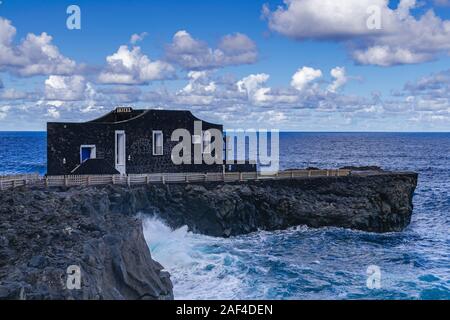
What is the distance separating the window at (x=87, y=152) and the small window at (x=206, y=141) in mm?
9211

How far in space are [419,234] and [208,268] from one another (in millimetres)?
22471

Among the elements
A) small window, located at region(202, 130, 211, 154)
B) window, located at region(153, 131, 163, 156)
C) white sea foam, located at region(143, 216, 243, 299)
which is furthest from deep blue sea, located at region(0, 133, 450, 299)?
small window, located at region(202, 130, 211, 154)

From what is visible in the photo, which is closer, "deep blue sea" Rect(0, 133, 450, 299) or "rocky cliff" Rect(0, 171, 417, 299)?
"rocky cliff" Rect(0, 171, 417, 299)

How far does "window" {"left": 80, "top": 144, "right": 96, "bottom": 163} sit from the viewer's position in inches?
1601

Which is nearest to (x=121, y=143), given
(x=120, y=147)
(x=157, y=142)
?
(x=120, y=147)

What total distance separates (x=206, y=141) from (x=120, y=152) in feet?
24.5

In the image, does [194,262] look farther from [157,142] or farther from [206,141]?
[206,141]

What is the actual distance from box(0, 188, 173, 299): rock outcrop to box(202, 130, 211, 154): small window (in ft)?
56.0

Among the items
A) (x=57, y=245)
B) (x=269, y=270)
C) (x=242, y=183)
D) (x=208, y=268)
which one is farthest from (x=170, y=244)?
(x=57, y=245)

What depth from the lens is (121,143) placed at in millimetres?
41969

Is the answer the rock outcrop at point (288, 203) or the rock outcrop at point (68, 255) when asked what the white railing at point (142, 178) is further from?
the rock outcrop at point (68, 255)

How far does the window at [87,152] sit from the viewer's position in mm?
40656

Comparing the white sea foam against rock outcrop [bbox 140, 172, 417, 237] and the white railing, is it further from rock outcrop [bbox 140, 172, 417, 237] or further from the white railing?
the white railing

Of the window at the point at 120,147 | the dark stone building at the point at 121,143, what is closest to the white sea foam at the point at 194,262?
the dark stone building at the point at 121,143
